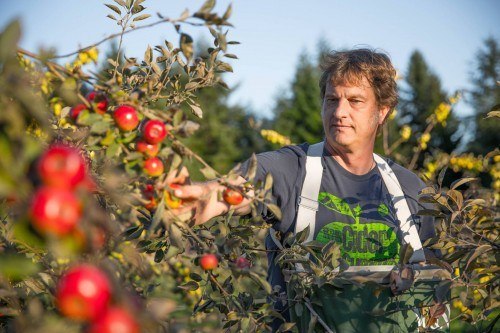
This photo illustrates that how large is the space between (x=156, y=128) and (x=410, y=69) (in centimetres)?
2630

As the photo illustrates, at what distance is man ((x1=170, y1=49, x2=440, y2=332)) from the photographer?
75.3 inches

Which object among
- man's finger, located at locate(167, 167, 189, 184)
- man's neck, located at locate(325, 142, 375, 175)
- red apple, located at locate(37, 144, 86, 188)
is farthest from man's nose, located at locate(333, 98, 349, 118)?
red apple, located at locate(37, 144, 86, 188)

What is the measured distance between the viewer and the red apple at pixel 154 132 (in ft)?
3.15

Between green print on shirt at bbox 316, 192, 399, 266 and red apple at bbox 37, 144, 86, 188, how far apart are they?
1330 mm

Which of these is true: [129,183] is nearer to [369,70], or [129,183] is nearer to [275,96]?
[369,70]

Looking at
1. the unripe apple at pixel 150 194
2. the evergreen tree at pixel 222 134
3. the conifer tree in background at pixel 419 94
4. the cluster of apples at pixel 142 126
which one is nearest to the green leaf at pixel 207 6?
the cluster of apples at pixel 142 126

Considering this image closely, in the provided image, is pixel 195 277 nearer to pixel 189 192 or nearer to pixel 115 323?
pixel 189 192

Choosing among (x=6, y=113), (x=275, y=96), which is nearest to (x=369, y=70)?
(x=6, y=113)

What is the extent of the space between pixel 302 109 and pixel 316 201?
63.2 ft

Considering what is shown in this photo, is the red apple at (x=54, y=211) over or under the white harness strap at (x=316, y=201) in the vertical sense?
over

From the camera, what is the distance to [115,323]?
1.97 ft

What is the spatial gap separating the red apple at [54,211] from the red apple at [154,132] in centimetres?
33

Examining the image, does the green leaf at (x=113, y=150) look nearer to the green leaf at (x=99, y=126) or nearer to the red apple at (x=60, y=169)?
the green leaf at (x=99, y=126)

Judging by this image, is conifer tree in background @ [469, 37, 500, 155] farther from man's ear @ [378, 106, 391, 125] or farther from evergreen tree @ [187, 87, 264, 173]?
man's ear @ [378, 106, 391, 125]
